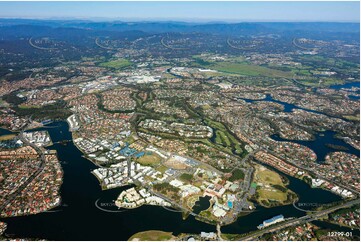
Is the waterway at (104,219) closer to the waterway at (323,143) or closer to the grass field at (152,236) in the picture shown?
the grass field at (152,236)

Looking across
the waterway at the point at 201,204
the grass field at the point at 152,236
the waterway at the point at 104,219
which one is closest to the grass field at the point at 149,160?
the waterway at the point at 104,219

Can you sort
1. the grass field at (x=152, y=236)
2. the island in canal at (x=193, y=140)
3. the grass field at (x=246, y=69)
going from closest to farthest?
the grass field at (x=152, y=236) → the island in canal at (x=193, y=140) → the grass field at (x=246, y=69)

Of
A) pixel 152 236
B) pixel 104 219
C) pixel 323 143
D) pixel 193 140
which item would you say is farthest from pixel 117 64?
pixel 152 236

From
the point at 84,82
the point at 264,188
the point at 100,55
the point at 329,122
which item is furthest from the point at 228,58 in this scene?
the point at 264,188

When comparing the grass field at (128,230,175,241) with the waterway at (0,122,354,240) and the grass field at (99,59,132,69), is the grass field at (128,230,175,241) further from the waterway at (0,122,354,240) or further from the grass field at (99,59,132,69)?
the grass field at (99,59,132,69)

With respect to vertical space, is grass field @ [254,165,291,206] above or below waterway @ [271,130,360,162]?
above

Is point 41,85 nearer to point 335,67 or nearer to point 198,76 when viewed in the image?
point 198,76

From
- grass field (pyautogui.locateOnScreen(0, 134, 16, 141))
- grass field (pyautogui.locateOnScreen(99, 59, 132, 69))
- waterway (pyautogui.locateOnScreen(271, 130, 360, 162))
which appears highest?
grass field (pyautogui.locateOnScreen(99, 59, 132, 69))

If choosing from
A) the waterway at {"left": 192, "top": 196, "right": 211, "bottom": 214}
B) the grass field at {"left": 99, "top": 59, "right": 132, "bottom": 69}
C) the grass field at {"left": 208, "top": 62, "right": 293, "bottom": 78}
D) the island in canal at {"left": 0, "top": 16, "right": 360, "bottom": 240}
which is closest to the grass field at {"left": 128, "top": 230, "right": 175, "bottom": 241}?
the island in canal at {"left": 0, "top": 16, "right": 360, "bottom": 240}
